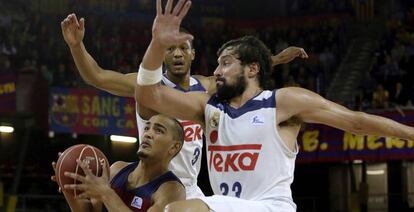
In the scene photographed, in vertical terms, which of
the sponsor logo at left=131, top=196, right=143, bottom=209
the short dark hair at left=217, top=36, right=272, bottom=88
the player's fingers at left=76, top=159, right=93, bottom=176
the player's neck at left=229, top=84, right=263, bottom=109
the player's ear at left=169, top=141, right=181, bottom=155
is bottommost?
the sponsor logo at left=131, top=196, right=143, bottom=209

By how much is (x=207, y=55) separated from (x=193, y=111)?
53.1ft

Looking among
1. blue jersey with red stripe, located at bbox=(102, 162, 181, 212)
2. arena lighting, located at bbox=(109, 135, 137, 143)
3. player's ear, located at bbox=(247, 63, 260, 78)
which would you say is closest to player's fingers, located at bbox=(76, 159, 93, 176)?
blue jersey with red stripe, located at bbox=(102, 162, 181, 212)

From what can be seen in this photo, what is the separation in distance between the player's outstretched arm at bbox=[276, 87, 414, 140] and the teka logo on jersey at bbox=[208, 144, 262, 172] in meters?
0.27

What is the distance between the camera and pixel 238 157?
532 cm

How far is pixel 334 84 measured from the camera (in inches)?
825

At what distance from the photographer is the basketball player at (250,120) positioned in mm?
5285

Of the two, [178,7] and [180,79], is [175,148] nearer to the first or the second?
[180,79]

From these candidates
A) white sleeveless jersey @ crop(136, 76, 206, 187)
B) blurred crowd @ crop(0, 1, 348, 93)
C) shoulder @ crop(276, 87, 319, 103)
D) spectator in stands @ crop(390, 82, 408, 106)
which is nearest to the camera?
shoulder @ crop(276, 87, 319, 103)

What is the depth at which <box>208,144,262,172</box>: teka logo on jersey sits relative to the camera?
17.4ft

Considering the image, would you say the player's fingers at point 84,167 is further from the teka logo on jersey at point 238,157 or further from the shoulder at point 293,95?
the shoulder at point 293,95

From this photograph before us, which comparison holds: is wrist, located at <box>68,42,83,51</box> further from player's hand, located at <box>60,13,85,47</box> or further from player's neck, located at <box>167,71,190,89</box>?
player's neck, located at <box>167,71,190,89</box>

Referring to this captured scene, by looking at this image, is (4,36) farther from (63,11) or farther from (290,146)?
(290,146)

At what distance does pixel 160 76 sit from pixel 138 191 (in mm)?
959

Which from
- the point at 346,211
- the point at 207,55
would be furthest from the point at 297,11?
the point at 346,211
